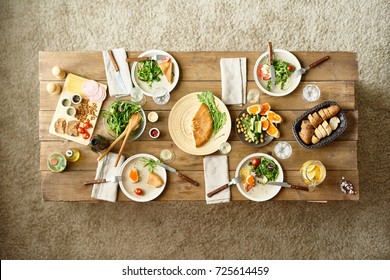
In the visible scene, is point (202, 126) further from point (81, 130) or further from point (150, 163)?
point (81, 130)

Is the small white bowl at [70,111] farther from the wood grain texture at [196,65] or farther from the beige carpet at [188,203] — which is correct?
the beige carpet at [188,203]

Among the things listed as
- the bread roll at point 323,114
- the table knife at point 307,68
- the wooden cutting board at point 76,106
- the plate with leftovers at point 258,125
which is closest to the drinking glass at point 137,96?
the wooden cutting board at point 76,106

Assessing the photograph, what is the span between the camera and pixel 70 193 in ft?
7.33

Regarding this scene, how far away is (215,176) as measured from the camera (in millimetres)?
2236

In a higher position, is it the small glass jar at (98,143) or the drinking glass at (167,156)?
the small glass jar at (98,143)

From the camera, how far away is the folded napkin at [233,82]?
2.27 metres

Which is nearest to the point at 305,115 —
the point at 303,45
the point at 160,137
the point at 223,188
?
the point at 223,188

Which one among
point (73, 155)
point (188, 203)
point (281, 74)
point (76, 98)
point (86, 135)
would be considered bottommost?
point (188, 203)

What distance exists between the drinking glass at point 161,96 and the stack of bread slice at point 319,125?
2.63ft

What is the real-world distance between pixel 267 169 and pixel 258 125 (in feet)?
0.85

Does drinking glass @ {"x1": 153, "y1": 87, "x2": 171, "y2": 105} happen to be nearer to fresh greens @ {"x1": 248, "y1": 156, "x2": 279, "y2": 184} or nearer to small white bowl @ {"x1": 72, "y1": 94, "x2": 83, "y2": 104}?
small white bowl @ {"x1": 72, "y1": 94, "x2": 83, "y2": 104}

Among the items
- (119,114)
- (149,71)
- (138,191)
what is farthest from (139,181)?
(149,71)
